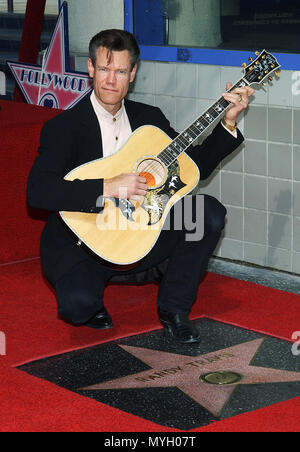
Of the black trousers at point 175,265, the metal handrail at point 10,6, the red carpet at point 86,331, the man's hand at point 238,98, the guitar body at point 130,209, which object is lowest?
the red carpet at point 86,331

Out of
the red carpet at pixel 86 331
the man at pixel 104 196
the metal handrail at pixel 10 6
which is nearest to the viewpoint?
the red carpet at pixel 86 331

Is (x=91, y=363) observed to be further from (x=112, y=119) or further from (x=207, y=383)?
(x=112, y=119)

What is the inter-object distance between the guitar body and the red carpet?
1.35 ft

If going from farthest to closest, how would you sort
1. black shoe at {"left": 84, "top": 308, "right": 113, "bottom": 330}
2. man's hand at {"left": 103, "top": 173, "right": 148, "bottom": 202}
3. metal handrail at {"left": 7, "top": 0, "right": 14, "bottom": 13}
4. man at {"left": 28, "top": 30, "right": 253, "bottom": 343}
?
metal handrail at {"left": 7, "top": 0, "right": 14, "bottom": 13}, black shoe at {"left": 84, "top": 308, "right": 113, "bottom": 330}, man at {"left": 28, "top": 30, "right": 253, "bottom": 343}, man's hand at {"left": 103, "top": 173, "right": 148, "bottom": 202}

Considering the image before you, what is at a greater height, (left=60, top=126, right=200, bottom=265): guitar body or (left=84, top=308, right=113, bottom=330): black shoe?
(left=60, top=126, right=200, bottom=265): guitar body

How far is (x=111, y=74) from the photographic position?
3.48 metres

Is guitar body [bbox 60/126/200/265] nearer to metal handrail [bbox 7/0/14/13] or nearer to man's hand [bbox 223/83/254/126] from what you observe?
man's hand [bbox 223/83/254/126]

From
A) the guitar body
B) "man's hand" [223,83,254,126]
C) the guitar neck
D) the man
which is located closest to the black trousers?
the man

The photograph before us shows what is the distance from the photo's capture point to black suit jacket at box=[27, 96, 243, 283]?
11.1 ft

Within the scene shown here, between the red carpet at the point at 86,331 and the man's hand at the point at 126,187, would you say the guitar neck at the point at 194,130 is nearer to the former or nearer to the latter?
the man's hand at the point at 126,187

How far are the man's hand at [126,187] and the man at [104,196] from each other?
0.6 inches

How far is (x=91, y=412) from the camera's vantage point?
2881 millimetres

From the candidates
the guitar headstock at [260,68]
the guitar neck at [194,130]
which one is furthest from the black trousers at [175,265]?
the guitar headstock at [260,68]

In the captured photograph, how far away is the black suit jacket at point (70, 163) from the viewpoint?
3.38m
